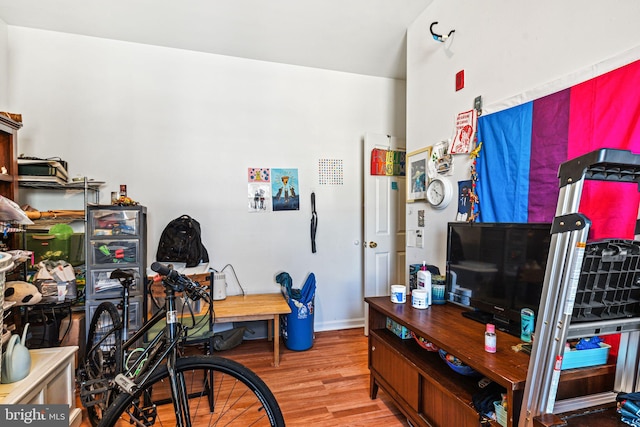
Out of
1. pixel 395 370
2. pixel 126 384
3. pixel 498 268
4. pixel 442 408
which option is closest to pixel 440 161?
pixel 498 268

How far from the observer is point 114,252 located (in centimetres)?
252

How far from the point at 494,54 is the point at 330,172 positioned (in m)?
1.95

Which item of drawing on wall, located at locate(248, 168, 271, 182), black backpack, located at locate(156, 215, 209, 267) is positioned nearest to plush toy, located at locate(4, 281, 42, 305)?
black backpack, located at locate(156, 215, 209, 267)

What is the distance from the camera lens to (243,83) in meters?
3.27

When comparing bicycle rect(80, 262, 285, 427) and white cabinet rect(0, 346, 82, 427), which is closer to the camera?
bicycle rect(80, 262, 285, 427)

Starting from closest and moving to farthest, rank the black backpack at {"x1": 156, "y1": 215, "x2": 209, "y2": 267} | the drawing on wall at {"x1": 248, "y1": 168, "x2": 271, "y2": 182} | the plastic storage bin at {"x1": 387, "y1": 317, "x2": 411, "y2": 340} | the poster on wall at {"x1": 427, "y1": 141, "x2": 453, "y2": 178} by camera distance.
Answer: the plastic storage bin at {"x1": 387, "y1": 317, "x2": 411, "y2": 340}
the poster on wall at {"x1": 427, "y1": 141, "x2": 453, "y2": 178}
the black backpack at {"x1": 156, "y1": 215, "x2": 209, "y2": 267}
the drawing on wall at {"x1": 248, "y1": 168, "x2": 271, "y2": 182}

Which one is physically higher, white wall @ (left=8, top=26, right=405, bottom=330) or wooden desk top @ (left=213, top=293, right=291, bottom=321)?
white wall @ (left=8, top=26, right=405, bottom=330)

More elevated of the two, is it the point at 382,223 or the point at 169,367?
the point at 382,223

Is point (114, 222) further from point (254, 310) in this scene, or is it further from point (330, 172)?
point (330, 172)

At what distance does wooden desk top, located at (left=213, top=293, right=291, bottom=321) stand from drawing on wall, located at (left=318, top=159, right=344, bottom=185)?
133 centimetres

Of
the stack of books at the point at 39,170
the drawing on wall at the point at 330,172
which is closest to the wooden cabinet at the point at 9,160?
the stack of books at the point at 39,170

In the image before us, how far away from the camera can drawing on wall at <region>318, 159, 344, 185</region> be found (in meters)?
3.51

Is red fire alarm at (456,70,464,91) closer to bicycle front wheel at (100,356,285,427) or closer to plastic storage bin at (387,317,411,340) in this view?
plastic storage bin at (387,317,411,340)

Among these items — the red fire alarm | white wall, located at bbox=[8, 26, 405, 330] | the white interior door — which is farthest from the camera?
the white interior door
